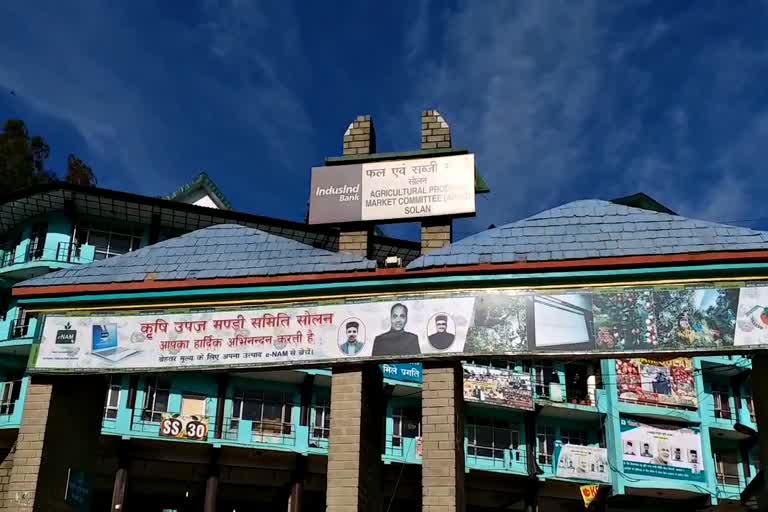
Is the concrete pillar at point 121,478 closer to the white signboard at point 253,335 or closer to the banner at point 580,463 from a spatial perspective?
the banner at point 580,463

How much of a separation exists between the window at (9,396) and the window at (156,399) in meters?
5.76

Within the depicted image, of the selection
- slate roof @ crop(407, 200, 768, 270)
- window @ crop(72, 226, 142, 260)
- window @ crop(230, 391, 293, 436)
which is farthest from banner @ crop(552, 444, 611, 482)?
slate roof @ crop(407, 200, 768, 270)

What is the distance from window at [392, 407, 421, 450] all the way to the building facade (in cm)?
7

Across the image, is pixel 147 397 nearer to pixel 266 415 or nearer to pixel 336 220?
pixel 266 415

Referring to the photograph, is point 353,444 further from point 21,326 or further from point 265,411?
point 21,326

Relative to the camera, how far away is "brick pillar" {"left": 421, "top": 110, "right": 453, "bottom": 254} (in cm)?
1606

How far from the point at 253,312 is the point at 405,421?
27.0 meters

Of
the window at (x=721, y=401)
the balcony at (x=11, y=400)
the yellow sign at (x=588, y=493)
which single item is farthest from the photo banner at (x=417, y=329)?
the window at (x=721, y=401)

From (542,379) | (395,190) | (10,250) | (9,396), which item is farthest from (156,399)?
(395,190)

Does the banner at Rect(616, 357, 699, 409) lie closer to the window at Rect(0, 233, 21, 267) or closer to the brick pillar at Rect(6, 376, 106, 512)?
the window at Rect(0, 233, 21, 267)

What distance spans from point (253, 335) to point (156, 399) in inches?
941

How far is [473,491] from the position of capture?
134 ft

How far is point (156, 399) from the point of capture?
3725cm

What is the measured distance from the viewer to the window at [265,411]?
38.0 metres
